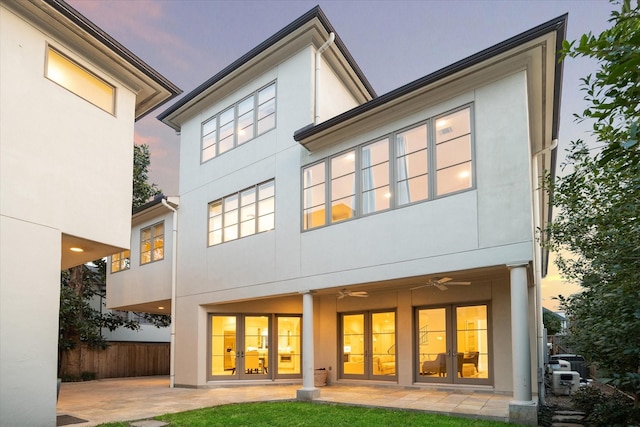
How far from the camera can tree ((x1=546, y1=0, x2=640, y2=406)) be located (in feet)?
9.76

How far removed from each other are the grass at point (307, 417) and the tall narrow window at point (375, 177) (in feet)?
12.7

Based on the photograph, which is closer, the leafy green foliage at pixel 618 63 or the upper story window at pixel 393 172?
the leafy green foliage at pixel 618 63

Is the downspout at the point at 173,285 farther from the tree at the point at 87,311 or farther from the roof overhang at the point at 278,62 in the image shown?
the tree at the point at 87,311

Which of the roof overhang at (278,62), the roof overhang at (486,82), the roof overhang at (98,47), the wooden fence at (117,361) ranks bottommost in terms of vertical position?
the wooden fence at (117,361)

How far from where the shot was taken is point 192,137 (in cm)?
1590

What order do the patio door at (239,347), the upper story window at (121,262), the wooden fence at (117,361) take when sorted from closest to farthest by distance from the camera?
the patio door at (239,347), the upper story window at (121,262), the wooden fence at (117,361)

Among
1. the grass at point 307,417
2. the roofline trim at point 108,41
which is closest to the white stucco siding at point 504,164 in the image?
the grass at point 307,417

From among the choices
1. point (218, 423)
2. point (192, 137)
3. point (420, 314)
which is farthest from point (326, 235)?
point (192, 137)

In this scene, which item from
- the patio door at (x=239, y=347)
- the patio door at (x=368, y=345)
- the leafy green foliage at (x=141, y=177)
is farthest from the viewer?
the leafy green foliage at (x=141, y=177)

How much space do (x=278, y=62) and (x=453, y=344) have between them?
27.0 ft

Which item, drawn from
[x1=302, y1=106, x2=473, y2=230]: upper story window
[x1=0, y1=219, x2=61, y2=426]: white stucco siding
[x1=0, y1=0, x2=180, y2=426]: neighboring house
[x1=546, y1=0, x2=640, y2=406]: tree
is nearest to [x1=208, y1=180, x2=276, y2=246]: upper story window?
[x1=302, y1=106, x2=473, y2=230]: upper story window

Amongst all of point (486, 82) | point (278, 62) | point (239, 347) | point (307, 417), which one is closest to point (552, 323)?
point (239, 347)

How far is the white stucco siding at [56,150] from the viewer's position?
7809 millimetres

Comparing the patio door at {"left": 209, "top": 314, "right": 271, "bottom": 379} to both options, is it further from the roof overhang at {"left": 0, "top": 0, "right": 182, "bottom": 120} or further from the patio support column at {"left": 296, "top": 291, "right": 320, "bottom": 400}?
the roof overhang at {"left": 0, "top": 0, "right": 182, "bottom": 120}
